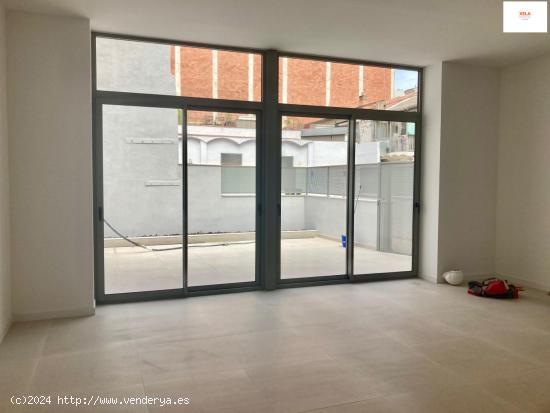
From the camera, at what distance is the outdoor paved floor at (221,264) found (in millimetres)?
5301

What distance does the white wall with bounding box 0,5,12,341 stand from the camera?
12.6ft

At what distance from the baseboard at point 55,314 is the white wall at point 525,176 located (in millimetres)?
5308

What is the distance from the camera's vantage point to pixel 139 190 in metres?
5.06

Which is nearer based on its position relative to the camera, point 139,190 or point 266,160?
point 139,190

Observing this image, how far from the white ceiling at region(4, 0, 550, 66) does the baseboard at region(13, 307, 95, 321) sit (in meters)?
2.86

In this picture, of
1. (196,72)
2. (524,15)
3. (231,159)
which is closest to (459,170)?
(524,15)

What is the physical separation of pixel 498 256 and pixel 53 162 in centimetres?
573

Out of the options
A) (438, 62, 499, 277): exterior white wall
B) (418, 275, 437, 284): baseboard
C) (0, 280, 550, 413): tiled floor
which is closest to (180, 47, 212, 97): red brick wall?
(0, 280, 550, 413): tiled floor

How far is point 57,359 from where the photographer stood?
334cm

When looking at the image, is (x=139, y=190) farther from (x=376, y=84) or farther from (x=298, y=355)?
(x=376, y=84)

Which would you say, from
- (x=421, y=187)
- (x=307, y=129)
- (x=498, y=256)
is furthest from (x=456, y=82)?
(x=498, y=256)

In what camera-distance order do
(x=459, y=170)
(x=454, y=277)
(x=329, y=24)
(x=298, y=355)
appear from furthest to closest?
(x=459, y=170) → (x=454, y=277) → (x=329, y=24) → (x=298, y=355)

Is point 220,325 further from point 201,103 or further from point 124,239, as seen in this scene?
point 201,103

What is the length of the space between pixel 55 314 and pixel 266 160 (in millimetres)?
2836
